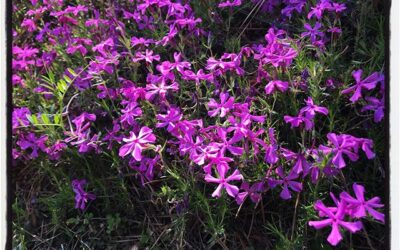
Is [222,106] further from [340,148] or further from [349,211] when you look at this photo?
[349,211]

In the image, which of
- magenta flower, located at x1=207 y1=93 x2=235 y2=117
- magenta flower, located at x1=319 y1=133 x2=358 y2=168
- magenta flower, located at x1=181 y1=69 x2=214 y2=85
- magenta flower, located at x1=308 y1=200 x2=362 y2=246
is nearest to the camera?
magenta flower, located at x1=308 y1=200 x2=362 y2=246

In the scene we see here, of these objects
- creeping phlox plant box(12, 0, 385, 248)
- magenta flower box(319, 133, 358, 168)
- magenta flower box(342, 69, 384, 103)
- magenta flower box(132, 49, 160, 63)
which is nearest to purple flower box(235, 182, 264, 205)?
creeping phlox plant box(12, 0, 385, 248)

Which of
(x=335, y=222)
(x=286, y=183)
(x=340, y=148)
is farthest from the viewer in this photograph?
(x=286, y=183)

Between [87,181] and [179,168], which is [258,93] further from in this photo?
[87,181]

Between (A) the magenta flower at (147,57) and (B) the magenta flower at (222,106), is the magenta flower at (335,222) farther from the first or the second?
(A) the magenta flower at (147,57)

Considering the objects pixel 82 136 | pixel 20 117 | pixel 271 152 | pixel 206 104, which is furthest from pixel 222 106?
pixel 20 117

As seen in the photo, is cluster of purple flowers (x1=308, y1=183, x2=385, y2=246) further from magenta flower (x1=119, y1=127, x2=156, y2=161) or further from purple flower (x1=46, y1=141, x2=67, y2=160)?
purple flower (x1=46, y1=141, x2=67, y2=160)

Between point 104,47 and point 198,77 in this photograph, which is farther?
point 104,47

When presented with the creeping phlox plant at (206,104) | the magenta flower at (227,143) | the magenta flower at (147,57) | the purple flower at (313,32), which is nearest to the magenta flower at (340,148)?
the creeping phlox plant at (206,104)
